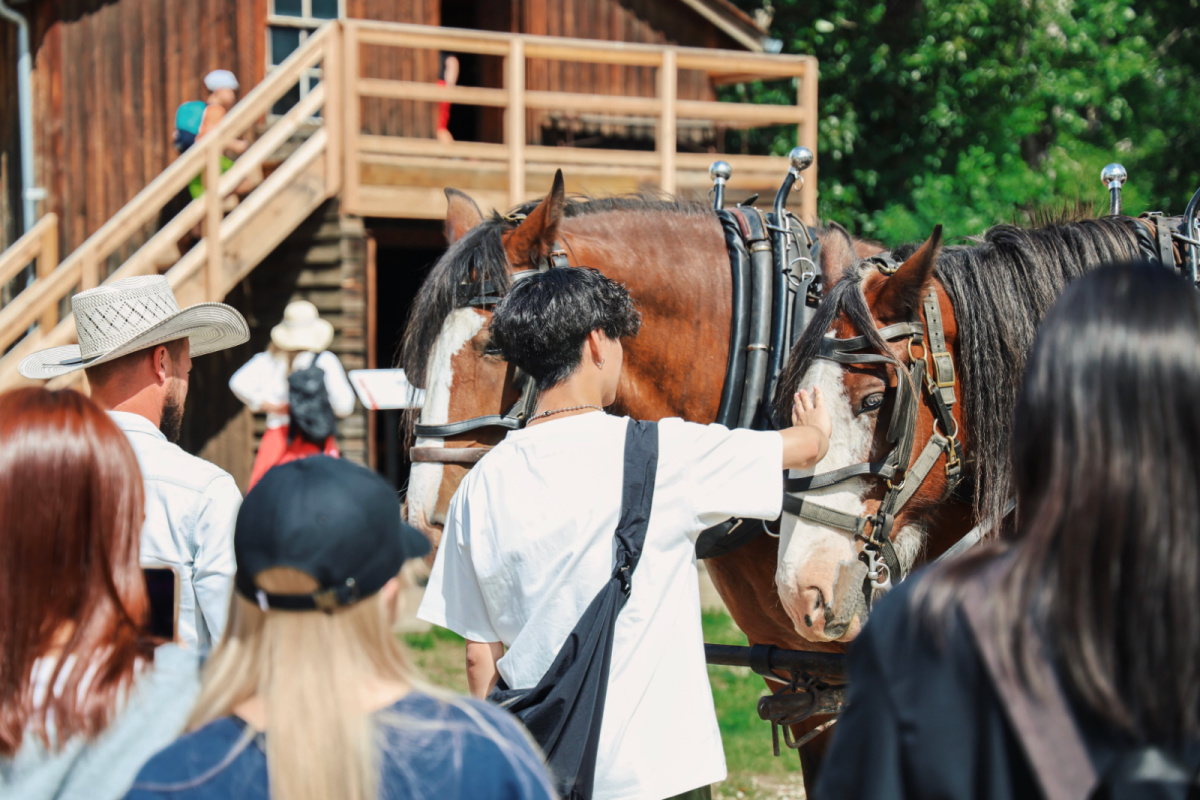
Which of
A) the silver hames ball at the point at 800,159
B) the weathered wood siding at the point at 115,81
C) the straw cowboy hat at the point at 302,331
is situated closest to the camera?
the silver hames ball at the point at 800,159

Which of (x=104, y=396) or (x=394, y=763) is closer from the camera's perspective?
(x=394, y=763)

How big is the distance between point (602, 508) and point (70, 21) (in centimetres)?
953

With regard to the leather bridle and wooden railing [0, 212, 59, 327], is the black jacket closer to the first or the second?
the leather bridle

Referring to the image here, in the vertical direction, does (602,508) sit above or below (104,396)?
below

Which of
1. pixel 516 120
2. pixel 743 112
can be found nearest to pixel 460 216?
pixel 516 120

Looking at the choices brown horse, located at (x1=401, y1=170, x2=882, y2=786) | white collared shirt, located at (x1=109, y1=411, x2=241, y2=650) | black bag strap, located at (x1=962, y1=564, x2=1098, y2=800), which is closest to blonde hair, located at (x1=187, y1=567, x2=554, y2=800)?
black bag strap, located at (x1=962, y1=564, x2=1098, y2=800)

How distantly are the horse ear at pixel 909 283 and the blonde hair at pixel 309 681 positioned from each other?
1.78 metres

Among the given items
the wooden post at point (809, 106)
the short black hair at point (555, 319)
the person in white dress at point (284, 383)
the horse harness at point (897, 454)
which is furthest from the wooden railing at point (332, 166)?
the short black hair at point (555, 319)

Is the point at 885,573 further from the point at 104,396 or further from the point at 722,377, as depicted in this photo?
the point at 104,396

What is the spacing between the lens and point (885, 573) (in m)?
2.57

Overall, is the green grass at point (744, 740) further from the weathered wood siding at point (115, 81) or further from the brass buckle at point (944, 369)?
the weathered wood siding at point (115, 81)

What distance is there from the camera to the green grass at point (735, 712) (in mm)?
4473

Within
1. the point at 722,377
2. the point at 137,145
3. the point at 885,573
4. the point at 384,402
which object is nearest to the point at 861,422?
the point at 885,573

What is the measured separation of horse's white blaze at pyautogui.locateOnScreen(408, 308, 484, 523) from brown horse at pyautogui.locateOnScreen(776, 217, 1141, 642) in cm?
87
